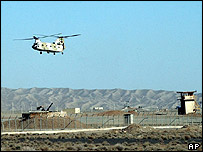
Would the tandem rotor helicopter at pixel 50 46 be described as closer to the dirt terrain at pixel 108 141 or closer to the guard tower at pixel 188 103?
the dirt terrain at pixel 108 141

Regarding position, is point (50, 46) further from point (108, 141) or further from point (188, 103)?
point (188, 103)

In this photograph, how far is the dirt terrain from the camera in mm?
39031

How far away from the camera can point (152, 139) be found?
50.4 metres

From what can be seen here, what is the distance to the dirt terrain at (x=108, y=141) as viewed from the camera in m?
39.0

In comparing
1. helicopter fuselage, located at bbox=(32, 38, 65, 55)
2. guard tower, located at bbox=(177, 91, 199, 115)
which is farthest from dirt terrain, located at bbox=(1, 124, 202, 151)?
guard tower, located at bbox=(177, 91, 199, 115)

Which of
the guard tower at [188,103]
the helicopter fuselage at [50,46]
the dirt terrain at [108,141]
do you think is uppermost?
the helicopter fuselage at [50,46]

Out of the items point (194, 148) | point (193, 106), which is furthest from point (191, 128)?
point (193, 106)

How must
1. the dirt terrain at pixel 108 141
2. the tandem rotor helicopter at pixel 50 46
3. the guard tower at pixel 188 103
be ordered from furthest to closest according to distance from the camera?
1. the guard tower at pixel 188 103
2. the tandem rotor helicopter at pixel 50 46
3. the dirt terrain at pixel 108 141

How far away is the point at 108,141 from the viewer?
48.3 metres

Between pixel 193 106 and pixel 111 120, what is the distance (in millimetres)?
23340

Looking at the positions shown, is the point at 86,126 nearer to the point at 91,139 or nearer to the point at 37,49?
the point at 37,49

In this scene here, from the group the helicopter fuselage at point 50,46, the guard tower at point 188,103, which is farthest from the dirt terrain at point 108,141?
the guard tower at point 188,103

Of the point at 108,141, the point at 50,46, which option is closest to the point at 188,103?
the point at 50,46

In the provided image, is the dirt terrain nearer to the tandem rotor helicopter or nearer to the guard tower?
the tandem rotor helicopter
